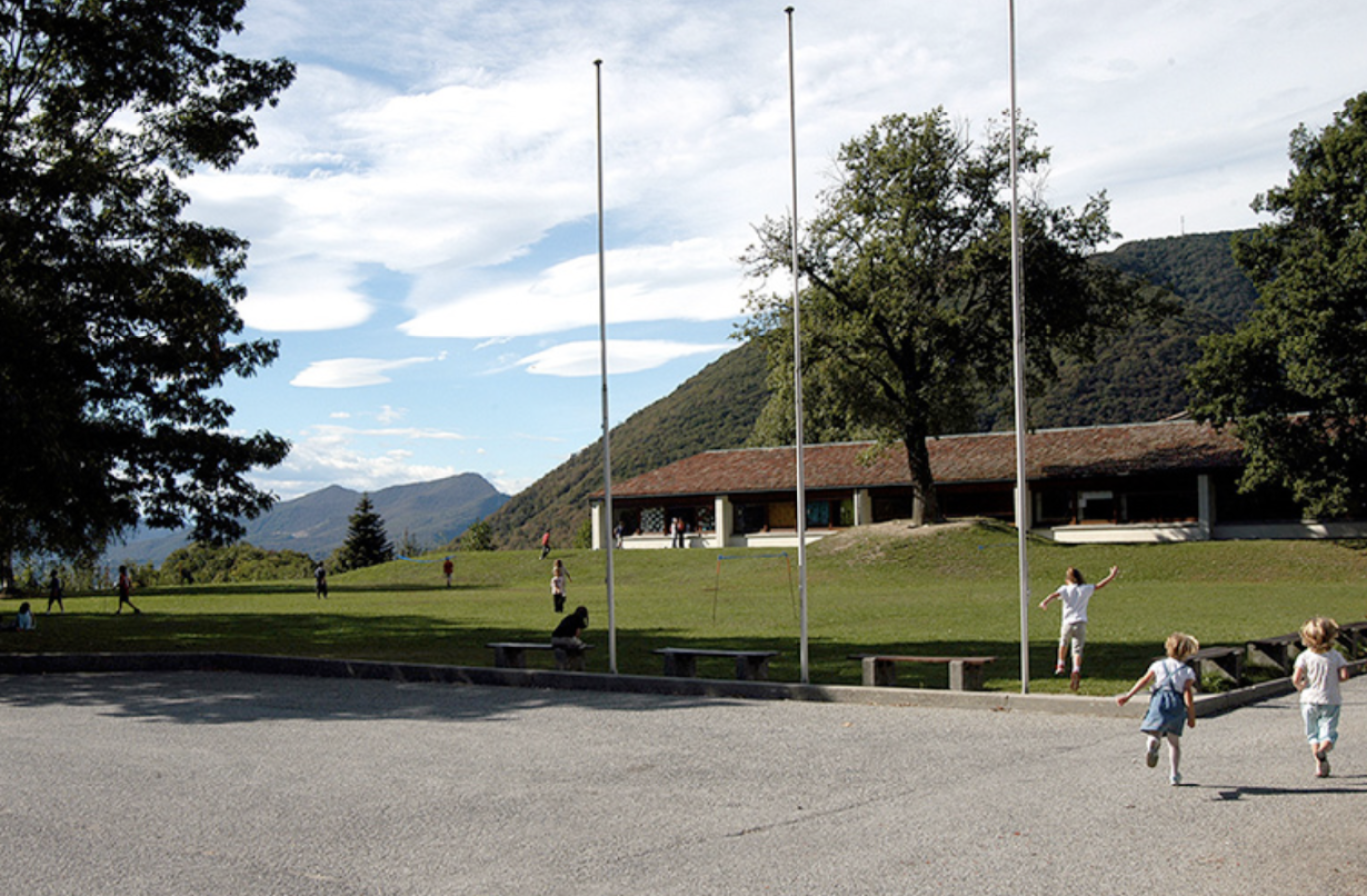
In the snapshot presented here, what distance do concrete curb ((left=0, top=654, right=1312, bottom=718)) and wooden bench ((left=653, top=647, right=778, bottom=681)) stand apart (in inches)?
11.6

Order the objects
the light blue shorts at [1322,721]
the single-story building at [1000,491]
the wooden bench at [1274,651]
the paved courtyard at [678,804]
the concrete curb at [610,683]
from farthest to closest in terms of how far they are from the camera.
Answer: the single-story building at [1000,491], the wooden bench at [1274,651], the concrete curb at [610,683], the light blue shorts at [1322,721], the paved courtyard at [678,804]

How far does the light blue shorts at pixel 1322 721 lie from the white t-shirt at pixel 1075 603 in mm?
5541

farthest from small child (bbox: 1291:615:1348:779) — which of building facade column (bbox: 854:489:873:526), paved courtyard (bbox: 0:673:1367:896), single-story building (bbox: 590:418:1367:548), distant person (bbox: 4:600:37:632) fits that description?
building facade column (bbox: 854:489:873:526)

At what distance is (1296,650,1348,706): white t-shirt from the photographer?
8.77m

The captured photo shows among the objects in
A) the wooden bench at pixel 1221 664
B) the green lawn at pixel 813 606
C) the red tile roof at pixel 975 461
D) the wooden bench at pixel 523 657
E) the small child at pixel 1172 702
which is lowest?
the green lawn at pixel 813 606

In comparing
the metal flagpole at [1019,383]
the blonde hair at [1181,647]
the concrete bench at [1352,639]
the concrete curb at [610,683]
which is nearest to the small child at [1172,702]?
the blonde hair at [1181,647]

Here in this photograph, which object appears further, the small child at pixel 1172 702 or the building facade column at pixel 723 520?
the building facade column at pixel 723 520

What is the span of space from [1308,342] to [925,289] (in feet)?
44.6

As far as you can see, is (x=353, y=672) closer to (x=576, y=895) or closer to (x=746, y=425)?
(x=576, y=895)

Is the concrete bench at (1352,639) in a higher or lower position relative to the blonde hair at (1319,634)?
lower

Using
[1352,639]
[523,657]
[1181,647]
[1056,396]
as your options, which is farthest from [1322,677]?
[1056,396]

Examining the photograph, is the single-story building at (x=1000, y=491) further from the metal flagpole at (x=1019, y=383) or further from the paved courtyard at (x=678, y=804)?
the paved courtyard at (x=678, y=804)

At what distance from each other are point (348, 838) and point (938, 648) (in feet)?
42.3

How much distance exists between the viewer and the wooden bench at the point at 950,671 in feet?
43.9
